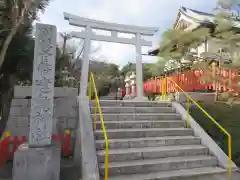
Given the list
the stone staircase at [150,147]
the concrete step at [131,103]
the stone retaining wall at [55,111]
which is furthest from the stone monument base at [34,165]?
the concrete step at [131,103]

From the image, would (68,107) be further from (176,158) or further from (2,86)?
(2,86)

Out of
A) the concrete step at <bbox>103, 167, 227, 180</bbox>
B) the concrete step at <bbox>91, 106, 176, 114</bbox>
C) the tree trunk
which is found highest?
the tree trunk

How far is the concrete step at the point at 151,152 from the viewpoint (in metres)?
5.05

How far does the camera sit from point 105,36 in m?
9.17

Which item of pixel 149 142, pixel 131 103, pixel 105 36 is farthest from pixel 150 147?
pixel 105 36

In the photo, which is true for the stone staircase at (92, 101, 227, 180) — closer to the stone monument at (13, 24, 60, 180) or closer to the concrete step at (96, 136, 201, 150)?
the concrete step at (96, 136, 201, 150)

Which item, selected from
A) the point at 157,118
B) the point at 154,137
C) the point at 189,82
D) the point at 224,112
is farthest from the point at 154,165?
the point at 189,82

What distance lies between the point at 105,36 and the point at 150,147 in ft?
17.1

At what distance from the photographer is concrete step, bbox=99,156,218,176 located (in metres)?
4.74

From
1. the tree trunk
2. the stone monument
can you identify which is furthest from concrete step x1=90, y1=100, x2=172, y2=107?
the tree trunk

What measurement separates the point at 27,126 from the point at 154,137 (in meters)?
3.47

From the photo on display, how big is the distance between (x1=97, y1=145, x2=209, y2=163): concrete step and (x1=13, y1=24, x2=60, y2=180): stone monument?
1.09 metres

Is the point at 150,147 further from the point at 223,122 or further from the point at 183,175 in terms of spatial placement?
the point at 223,122

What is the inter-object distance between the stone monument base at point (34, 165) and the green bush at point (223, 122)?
4.41 m
